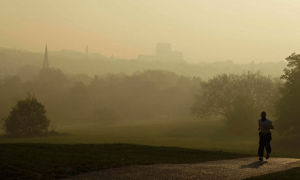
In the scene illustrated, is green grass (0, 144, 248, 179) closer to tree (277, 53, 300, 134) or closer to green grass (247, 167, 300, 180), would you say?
green grass (247, 167, 300, 180)

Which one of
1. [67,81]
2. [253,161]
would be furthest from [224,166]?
[67,81]

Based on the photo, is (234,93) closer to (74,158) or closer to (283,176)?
(74,158)

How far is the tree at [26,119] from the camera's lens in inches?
2613

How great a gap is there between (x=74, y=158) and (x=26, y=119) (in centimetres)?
4458

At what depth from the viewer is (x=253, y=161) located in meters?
25.0

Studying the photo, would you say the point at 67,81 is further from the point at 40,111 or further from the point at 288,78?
the point at 288,78

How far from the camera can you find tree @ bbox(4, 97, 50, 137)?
66375 millimetres

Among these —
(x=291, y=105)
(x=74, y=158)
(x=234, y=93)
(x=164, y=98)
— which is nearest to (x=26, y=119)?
(x=291, y=105)

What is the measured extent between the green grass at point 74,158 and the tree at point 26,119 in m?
37.8

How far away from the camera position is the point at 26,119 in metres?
66.1

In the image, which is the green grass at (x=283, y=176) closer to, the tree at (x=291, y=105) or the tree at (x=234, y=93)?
the tree at (x=291, y=105)

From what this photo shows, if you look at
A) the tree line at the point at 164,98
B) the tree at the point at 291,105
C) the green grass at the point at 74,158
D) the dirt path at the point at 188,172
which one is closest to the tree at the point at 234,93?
the tree line at the point at 164,98

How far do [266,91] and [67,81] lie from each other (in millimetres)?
103727

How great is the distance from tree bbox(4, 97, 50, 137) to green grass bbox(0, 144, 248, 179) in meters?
37.8
